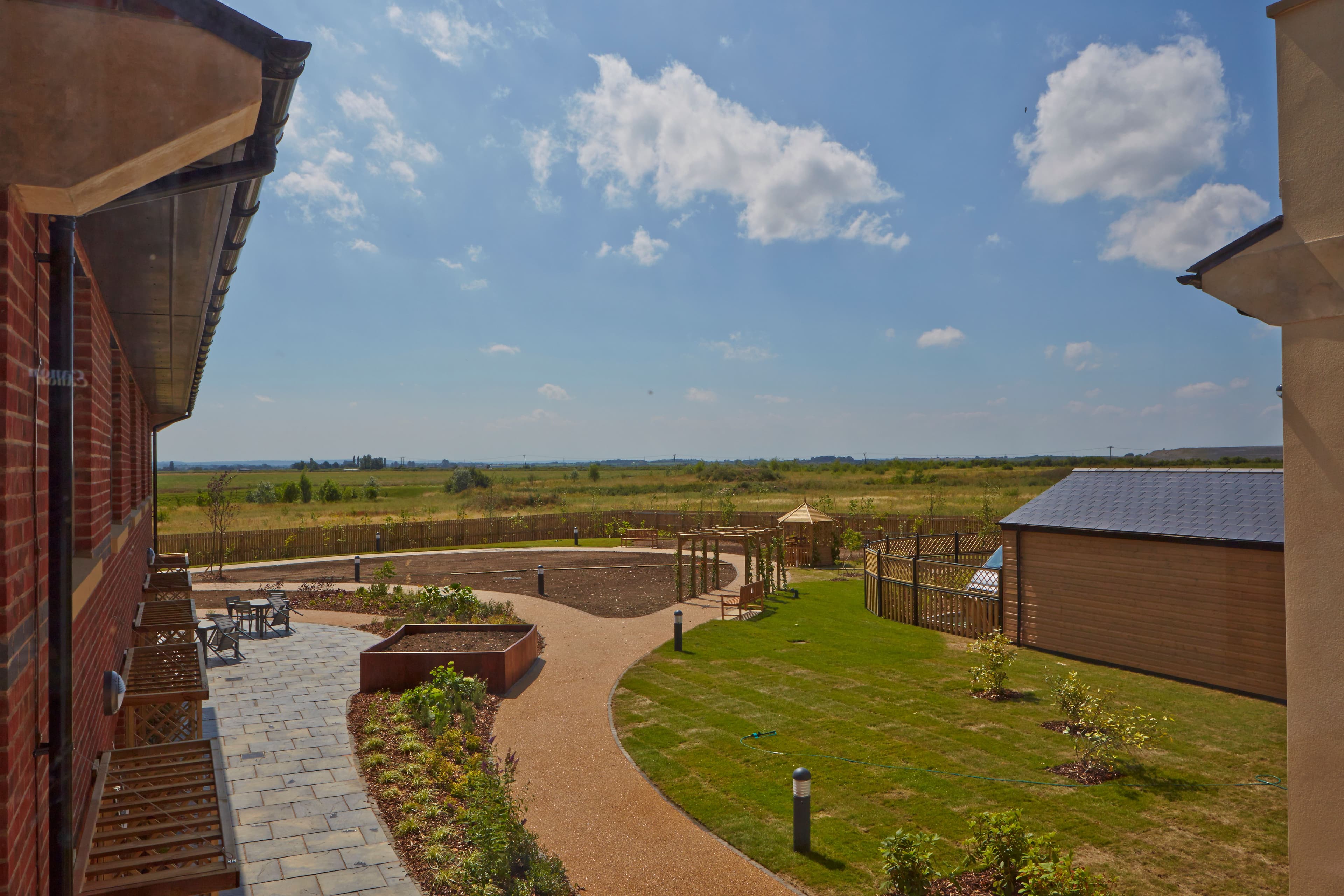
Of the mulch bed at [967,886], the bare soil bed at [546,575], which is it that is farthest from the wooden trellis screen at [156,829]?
the bare soil bed at [546,575]

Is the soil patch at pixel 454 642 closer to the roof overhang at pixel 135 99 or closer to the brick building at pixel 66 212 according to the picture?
the brick building at pixel 66 212

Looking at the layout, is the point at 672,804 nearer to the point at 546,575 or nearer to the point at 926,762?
the point at 926,762

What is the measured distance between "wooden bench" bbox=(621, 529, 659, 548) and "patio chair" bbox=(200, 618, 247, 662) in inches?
733

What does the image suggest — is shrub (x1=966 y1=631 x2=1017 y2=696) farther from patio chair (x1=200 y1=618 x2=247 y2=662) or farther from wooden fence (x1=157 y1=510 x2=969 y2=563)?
wooden fence (x1=157 y1=510 x2=969 y2=563)

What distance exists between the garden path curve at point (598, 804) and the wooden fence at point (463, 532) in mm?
15011

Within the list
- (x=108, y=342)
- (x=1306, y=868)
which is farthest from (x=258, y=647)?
(x=1306, y=868)

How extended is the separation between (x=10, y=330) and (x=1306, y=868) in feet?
21.2

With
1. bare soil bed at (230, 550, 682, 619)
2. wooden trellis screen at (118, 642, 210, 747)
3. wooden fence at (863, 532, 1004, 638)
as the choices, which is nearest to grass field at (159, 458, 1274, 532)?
wooden fence at (863, 532, 1004, 638)

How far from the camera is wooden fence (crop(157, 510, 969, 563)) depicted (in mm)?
27781

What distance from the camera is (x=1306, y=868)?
154 inches

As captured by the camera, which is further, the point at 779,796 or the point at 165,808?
the point at 779,796

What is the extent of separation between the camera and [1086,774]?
27.7 feet

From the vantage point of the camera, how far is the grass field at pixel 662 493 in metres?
44.9

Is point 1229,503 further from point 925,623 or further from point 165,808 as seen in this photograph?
point 165,808
